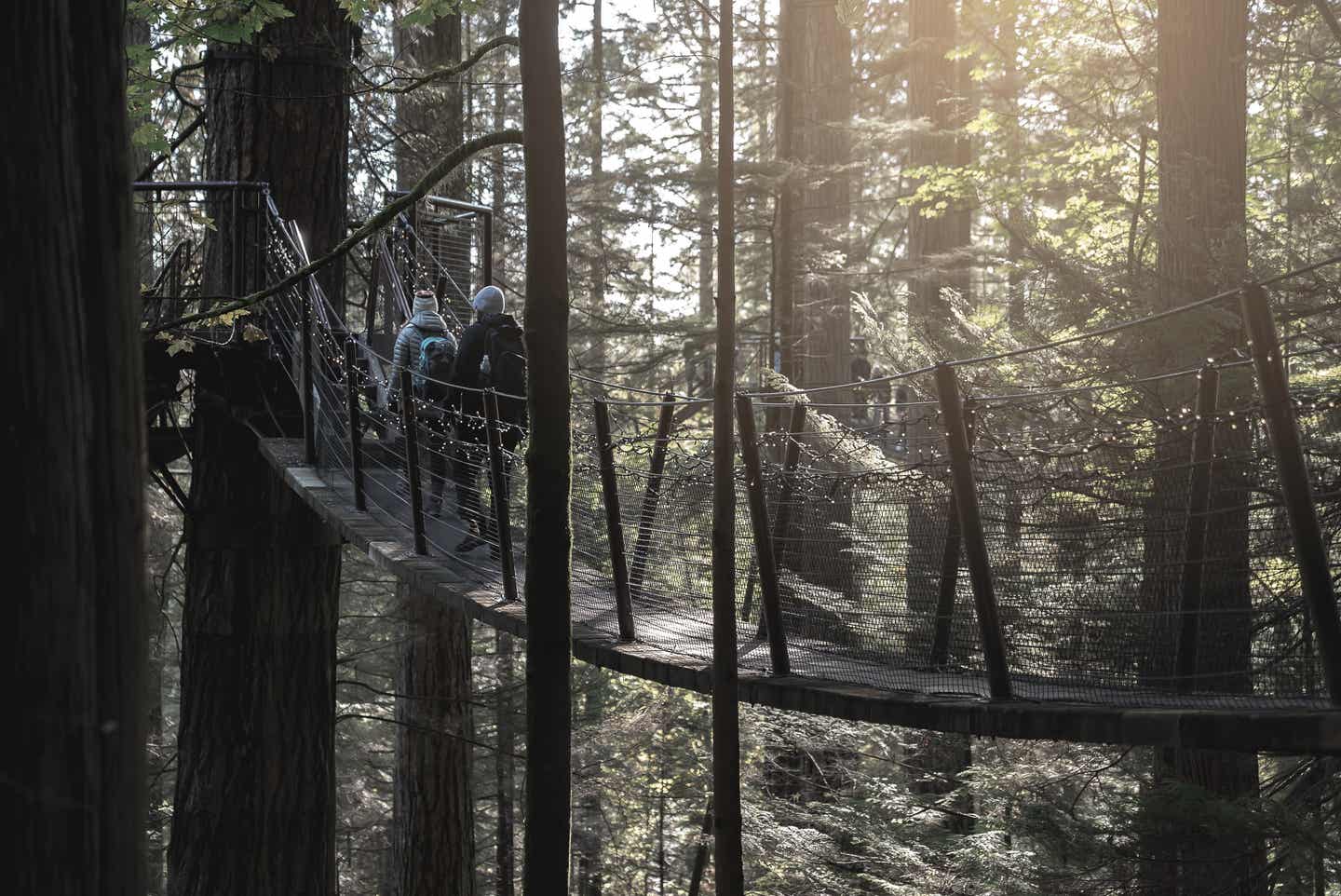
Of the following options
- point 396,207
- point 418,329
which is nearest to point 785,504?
point 396,207

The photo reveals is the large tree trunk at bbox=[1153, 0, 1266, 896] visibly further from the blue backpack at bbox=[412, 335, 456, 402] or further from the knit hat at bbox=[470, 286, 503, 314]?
the blue backpack at bbox=[412, 335, 456, 402]

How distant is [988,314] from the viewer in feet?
26.1

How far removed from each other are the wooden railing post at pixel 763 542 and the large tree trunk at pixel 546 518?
85 cm

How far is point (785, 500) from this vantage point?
452 centimetres

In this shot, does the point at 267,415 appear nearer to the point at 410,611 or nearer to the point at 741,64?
the point at 410,611

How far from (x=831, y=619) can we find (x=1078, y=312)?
8.88 feet

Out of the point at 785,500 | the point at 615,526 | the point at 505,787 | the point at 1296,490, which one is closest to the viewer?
the point at 1296,490

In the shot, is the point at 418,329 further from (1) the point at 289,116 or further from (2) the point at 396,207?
(2) the point at 396,207

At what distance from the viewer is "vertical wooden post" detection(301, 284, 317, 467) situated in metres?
5.83

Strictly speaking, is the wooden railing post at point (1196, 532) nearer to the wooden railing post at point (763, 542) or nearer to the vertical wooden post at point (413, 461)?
the wooden railing post at point (763, 542)

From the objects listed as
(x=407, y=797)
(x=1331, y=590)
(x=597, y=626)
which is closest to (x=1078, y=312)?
(x=597, y=626)

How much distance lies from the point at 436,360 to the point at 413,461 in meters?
0.99

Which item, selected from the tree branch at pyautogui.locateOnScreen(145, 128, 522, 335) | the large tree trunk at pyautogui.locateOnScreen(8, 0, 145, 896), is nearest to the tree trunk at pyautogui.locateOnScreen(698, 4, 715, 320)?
the tree branch at pyautogui.locateOnScreen(145, 128, 522, 335)

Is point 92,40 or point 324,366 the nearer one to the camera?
point 92,40
